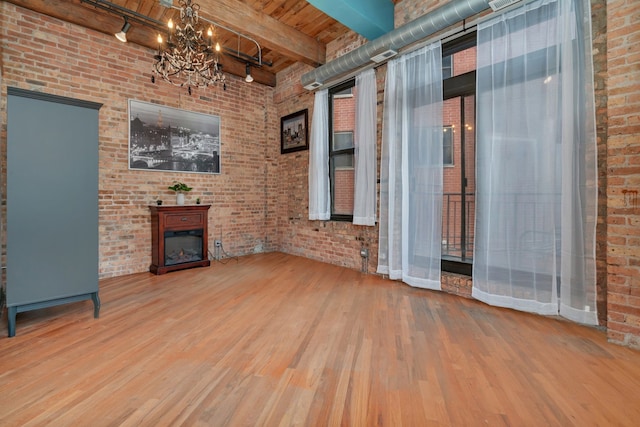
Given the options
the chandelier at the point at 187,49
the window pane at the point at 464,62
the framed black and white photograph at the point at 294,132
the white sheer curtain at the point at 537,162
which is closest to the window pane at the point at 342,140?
the framed black and white photograph at the point at 294,132

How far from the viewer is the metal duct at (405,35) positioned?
3.01 meters

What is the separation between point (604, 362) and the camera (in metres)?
1.96

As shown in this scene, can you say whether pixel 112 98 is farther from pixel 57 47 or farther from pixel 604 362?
pixel 604 362

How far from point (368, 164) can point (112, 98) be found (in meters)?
4.05

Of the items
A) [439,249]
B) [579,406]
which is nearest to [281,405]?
[579,406]

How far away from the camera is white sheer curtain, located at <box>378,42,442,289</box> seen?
11.4ft

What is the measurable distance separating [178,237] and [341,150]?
322 cm

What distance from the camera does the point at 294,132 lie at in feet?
19.4

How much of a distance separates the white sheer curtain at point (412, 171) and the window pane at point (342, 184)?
0.99 meters

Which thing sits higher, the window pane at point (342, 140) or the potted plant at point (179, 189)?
the window pane at point (342, 140)

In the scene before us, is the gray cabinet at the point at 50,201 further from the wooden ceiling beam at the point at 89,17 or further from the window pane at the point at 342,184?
the window pane at the point at 342,184

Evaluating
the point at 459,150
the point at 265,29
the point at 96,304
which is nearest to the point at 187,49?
the point at 265,29

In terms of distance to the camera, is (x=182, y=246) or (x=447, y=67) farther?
(x=182, y=246)

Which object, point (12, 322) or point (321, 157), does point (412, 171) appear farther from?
point (12, 322)
